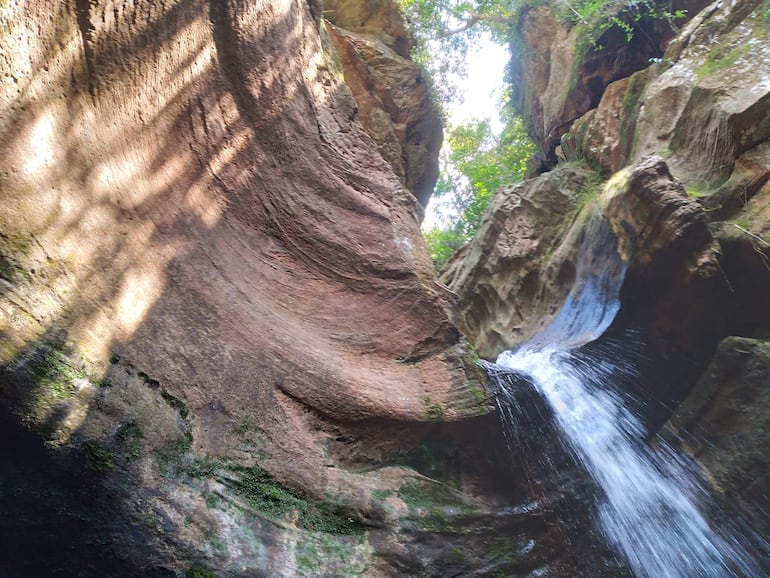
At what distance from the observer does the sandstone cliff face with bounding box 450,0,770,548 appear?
226 inches

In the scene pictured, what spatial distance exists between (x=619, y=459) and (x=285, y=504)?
361cm

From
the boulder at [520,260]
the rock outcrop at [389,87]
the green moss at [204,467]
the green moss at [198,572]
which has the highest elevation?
the rock outcrop at [389,87]

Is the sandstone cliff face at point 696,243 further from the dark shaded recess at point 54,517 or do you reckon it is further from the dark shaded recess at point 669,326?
the dark shaded recess at point 54,517

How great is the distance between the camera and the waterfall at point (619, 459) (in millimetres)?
4895

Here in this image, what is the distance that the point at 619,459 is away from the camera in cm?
547

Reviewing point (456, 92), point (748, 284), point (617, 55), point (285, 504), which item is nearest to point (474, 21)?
point (456, 92)

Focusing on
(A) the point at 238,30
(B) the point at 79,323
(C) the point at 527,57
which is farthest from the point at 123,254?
(C) the point at 527,57

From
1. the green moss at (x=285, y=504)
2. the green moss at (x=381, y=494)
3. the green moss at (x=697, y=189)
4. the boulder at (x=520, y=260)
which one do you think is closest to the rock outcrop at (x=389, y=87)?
the boulder at (x=520, y=260)

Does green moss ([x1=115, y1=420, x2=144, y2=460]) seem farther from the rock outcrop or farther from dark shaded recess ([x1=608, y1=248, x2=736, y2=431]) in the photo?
the rock outcrop

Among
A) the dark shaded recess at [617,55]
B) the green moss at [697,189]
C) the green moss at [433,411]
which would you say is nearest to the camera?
the green moss at [433,411]

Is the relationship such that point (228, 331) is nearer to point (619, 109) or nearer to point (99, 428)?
point (99, 428)

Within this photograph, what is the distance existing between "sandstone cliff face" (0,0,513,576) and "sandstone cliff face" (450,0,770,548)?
Answer: 8.79 feet

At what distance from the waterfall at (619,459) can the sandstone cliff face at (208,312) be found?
1.21 metres

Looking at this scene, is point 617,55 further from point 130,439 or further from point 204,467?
point 130,439
